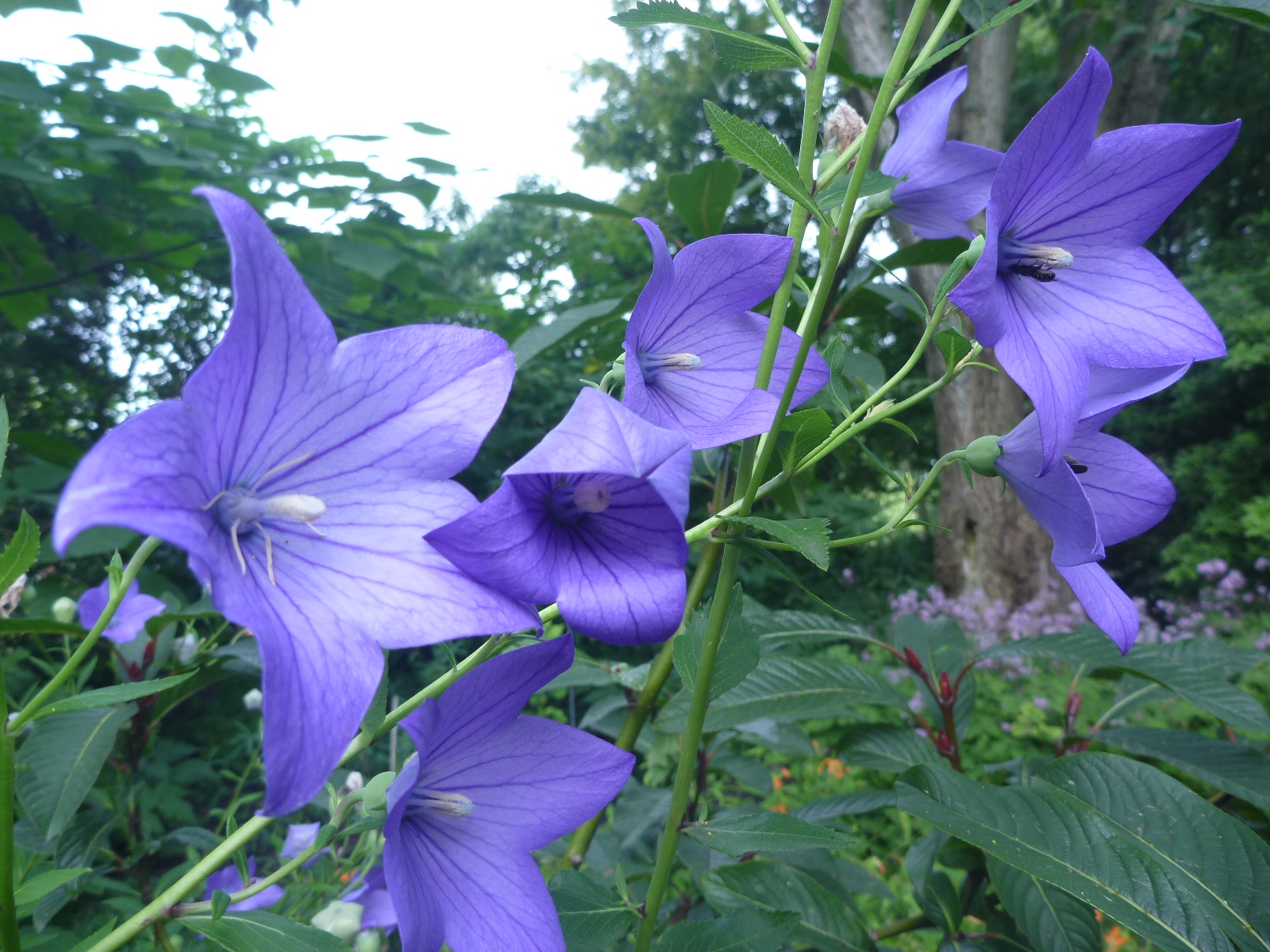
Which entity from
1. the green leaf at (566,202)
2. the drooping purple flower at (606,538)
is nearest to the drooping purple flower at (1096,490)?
the drooping purple flower at (606,538)

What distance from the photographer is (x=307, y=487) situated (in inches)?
19.3

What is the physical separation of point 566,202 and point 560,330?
0.85ft

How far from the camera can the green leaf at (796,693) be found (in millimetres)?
1106

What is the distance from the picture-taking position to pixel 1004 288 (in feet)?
1.85

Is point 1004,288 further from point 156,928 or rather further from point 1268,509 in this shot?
point 1268,509

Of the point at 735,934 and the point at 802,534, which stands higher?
the point at 802,534

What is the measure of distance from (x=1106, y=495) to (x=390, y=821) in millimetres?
646

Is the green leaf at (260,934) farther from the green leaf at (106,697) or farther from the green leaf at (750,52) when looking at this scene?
the green leaf at (750,52)

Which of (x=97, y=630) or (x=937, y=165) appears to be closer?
(x=97, y=630)

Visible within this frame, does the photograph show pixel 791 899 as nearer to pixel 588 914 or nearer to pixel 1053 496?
pixel 588 914

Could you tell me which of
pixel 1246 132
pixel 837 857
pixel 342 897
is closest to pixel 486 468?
pixel 837 857

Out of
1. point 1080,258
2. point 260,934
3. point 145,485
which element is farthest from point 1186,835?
point 145,485

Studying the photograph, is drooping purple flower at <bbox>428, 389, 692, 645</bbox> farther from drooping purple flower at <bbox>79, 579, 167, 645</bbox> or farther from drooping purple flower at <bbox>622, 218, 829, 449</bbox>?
drooping purple flower at <bbox>79, 579, 167, 645</bbox>

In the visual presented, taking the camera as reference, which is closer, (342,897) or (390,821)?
(390,821)
